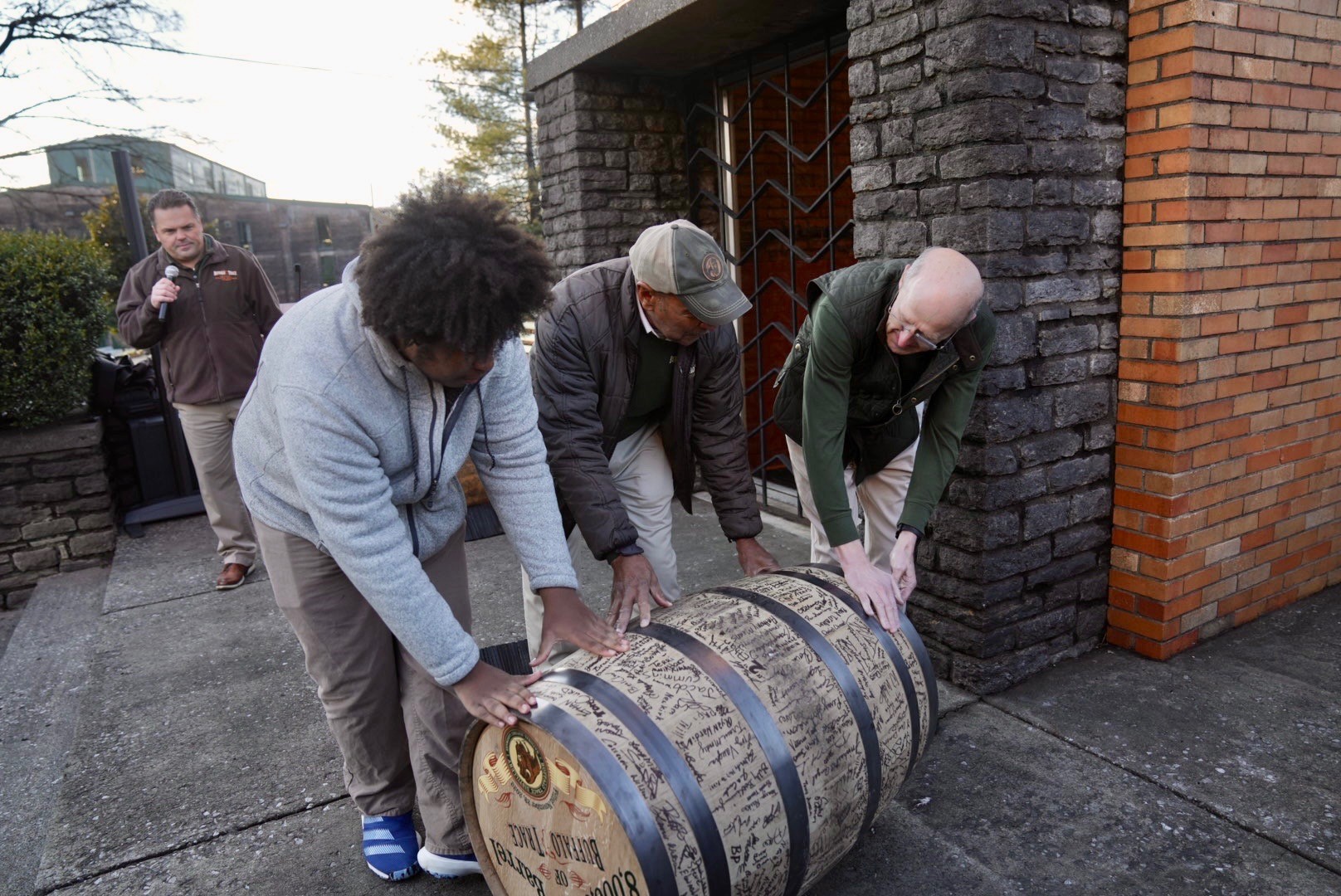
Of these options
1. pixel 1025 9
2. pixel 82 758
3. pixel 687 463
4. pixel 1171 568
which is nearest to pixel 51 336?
pixel 82 758

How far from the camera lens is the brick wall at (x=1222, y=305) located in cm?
307

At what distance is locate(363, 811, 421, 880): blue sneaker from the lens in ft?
8.02

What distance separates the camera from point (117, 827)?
2771mm

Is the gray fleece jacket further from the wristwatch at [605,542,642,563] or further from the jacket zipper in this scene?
the jacket zipper

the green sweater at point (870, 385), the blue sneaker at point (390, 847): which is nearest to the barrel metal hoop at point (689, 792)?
the green sweater at point (870, 385)

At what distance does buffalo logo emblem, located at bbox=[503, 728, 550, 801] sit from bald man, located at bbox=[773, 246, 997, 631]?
0.88m

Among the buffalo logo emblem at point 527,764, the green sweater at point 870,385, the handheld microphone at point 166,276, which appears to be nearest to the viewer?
the buffalo logo emblem at point 527,764

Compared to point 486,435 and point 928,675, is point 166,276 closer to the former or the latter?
point 486,435

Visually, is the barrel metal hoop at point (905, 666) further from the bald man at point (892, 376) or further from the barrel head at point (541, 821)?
the barrel head at point (541, 821)

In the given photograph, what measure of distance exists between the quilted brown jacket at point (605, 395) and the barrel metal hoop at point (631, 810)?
885 mm

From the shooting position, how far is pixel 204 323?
4930 mm

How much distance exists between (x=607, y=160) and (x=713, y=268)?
3.24 meters

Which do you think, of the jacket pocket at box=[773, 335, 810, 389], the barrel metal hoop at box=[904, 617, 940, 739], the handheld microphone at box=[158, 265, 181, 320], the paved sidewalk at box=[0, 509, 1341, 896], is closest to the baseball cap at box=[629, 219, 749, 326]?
the jacket pocket at box=[773, 335, 810, 389]

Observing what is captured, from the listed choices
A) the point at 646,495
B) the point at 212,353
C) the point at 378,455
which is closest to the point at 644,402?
Answer: the point at 646,495
